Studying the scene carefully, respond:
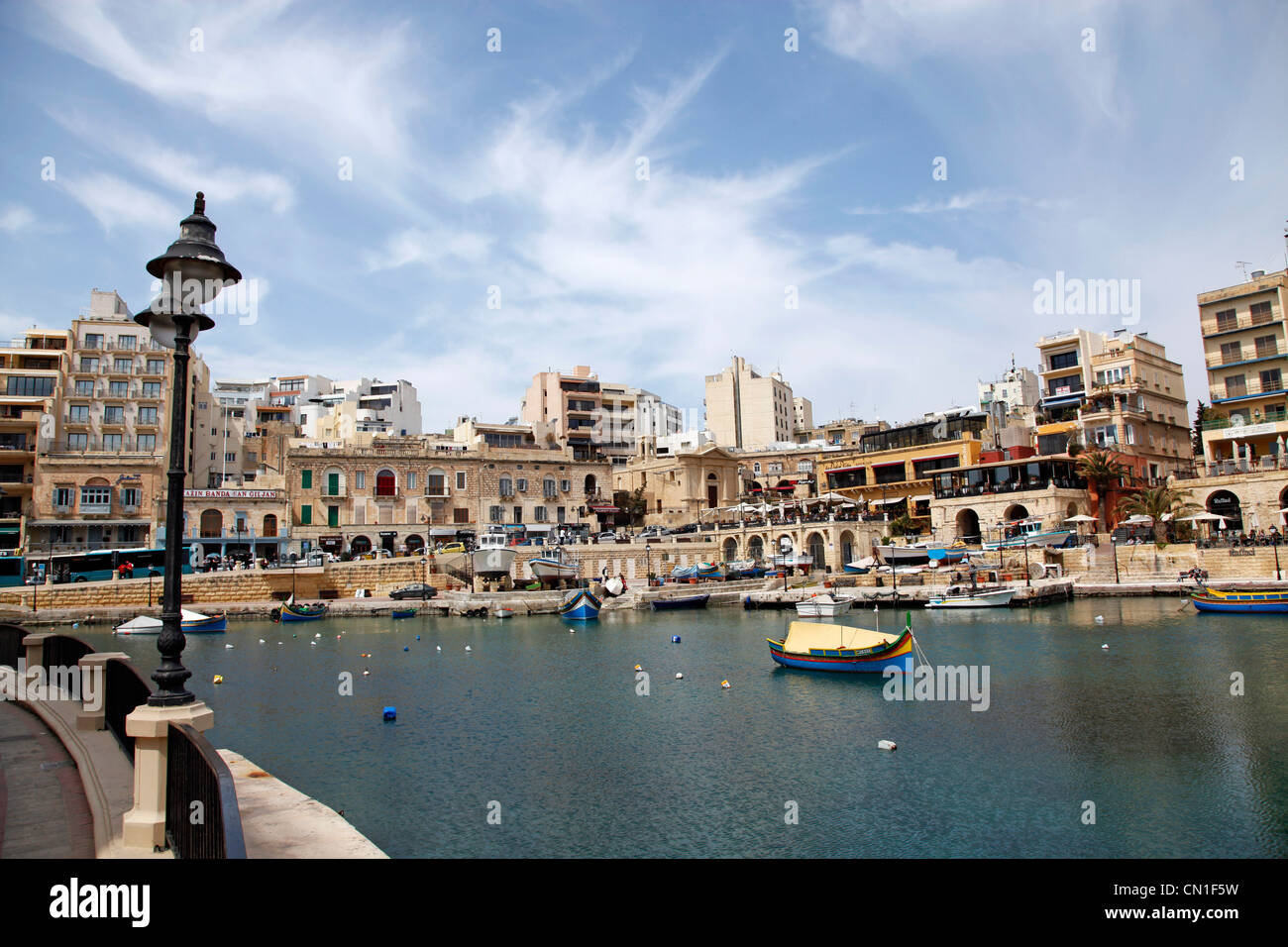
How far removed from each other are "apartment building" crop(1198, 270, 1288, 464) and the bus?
238 ft

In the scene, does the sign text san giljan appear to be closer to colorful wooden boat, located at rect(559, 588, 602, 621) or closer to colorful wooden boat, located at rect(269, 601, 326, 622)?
colorful wooden boat, located at rect(269, 601, 326, 622)

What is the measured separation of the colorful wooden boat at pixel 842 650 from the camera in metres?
26.8

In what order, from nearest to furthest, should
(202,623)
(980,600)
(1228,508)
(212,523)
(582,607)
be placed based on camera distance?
(980,600) < (202,623) < (582,607) < (1228,508) < (212,523)

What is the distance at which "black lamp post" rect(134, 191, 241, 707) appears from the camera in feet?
25.5

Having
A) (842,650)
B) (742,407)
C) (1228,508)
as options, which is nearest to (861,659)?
(842,650)

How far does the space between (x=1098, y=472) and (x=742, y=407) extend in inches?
2181

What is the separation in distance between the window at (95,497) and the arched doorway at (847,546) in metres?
55.0

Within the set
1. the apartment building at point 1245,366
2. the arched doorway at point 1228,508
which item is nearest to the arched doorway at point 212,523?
the arched doorway at point 1228,508

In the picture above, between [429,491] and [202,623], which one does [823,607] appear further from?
[429,491]

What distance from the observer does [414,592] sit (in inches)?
2082

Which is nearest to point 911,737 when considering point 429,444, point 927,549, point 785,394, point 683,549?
point 927,549

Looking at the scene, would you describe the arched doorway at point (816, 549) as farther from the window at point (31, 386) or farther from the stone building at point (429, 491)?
the window at point (31, 386)

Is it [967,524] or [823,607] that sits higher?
[967,524]
